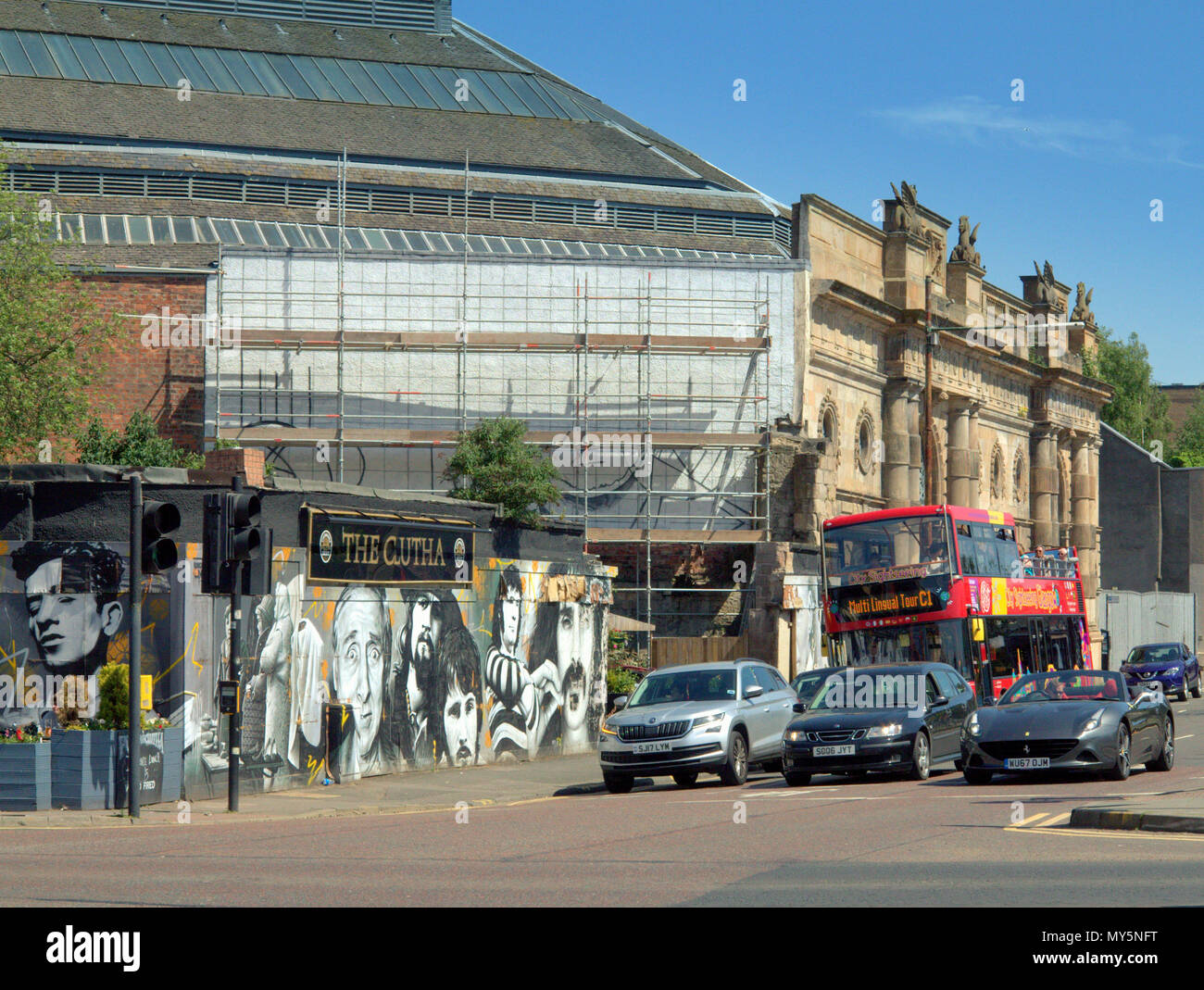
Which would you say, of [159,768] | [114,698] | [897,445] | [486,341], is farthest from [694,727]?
[897,445]

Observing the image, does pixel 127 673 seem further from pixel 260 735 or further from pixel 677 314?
pixel 677 314

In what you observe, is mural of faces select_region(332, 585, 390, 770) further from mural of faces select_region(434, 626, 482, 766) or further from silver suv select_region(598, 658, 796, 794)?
silver suv select_region(598, 658, 796, 794)

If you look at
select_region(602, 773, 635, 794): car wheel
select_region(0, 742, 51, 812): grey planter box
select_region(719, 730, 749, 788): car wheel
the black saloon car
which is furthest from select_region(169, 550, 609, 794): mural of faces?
the black saloon car

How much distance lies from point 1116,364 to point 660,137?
4349 centimetres

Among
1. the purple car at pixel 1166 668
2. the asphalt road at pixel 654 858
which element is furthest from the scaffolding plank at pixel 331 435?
the purple car at pixel 1166 668

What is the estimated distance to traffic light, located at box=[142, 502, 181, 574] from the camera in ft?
51.4

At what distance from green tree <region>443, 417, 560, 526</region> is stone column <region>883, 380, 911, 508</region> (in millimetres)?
14564

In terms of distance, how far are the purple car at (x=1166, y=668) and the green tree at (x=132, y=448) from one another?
26.0 m

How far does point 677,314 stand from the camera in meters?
39.9

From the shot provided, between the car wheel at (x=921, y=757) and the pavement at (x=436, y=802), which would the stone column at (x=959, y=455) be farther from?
the car wheel at (x=921, y=757)

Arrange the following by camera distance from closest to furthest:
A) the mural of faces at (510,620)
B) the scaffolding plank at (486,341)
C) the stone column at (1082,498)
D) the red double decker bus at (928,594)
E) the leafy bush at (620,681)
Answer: the mural of faces at (510,620) < the red double decker bus at (928,594) < the leafy bush at (620,681) < the scaffolding plank at (486,341) < the stone column at (1082,498)

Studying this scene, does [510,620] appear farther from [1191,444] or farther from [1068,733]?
[1191,444]

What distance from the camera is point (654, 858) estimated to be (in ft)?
38.7

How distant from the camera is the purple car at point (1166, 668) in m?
43.8
